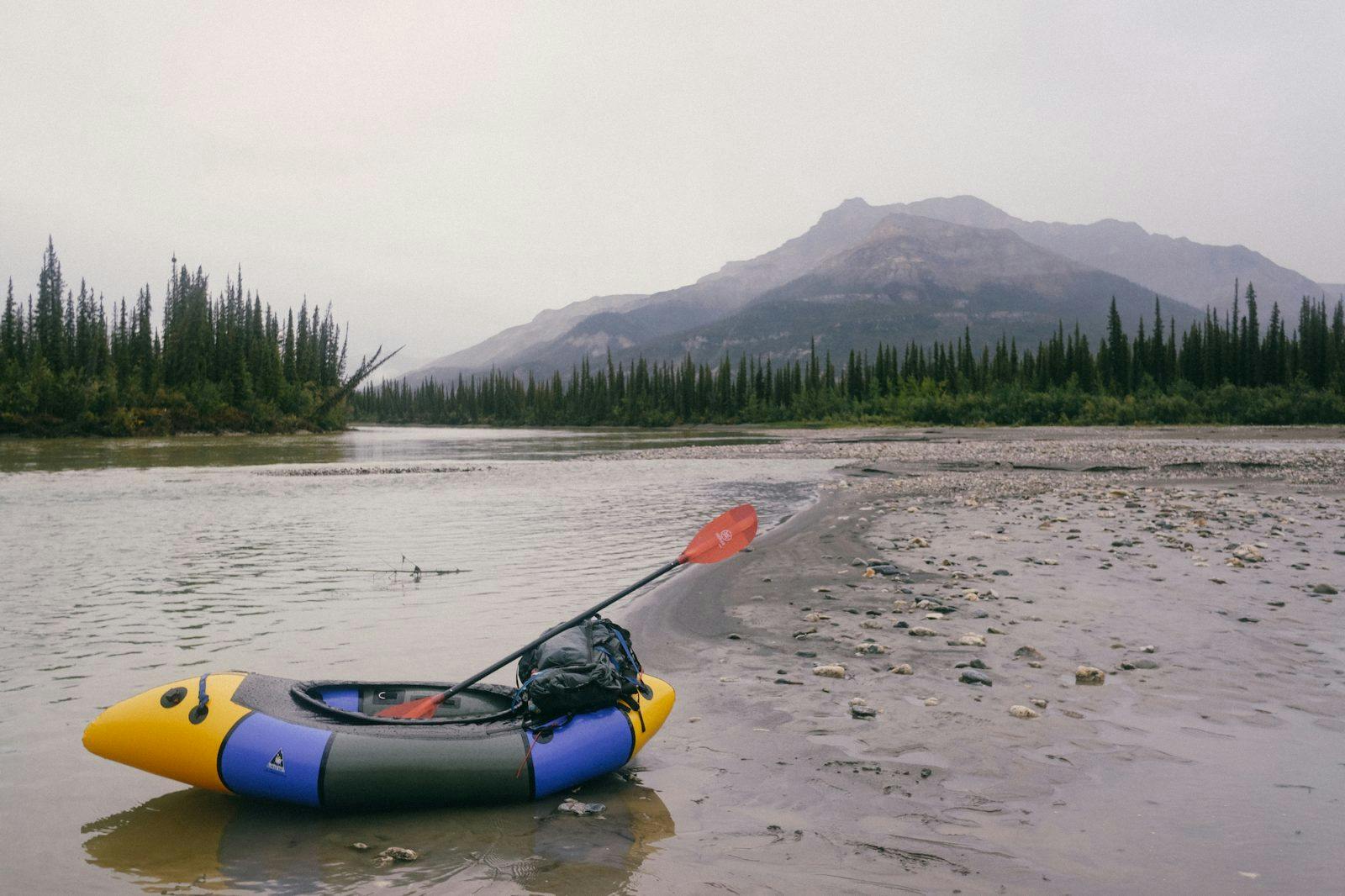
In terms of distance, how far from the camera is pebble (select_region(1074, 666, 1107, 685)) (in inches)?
304

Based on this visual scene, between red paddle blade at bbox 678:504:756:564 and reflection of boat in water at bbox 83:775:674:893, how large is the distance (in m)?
3.15

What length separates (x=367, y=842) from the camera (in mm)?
5359

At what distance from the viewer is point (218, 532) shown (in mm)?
19312

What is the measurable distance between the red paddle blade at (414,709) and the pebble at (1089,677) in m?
5.56

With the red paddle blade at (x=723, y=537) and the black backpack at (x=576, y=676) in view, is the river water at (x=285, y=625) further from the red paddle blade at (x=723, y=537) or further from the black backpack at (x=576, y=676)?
the red paddle blade at (x=723, y=537)

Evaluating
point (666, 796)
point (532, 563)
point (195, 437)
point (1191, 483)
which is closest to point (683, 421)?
point (195, 437)

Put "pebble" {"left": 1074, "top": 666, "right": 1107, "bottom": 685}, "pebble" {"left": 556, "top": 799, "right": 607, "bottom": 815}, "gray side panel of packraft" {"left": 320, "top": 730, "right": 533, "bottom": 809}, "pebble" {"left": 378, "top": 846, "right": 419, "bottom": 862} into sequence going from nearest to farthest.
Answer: "pebble" {"left": 378, "top": 846, "right": 419, "bottom": 862} < "gray side panel of packraft" {"left": 320, "top": 730, "right": 533, "bottom": 809} < "pebble" {"left": 556, "top": 799, "right": 607, "bottom": 815} < "pebble" {"left": 1074, "top": 666, "right": 1107, "bottom": 685}

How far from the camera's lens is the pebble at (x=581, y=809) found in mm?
5781

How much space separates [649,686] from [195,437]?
94949 millimetres

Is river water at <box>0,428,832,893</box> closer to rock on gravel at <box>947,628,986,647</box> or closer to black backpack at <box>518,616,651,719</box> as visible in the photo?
black backpack at <box>518,616,651,719</box>

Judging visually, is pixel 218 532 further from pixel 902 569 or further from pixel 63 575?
pixel 902 569

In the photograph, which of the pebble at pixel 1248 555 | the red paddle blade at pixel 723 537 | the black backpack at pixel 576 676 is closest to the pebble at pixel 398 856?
the black backpack at pixel 576 676

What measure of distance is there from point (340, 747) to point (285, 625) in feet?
18.4

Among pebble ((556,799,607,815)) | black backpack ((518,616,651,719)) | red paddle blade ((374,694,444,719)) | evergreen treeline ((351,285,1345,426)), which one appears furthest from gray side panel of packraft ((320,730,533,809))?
evergreen treeline ((351,285,1345,426))
